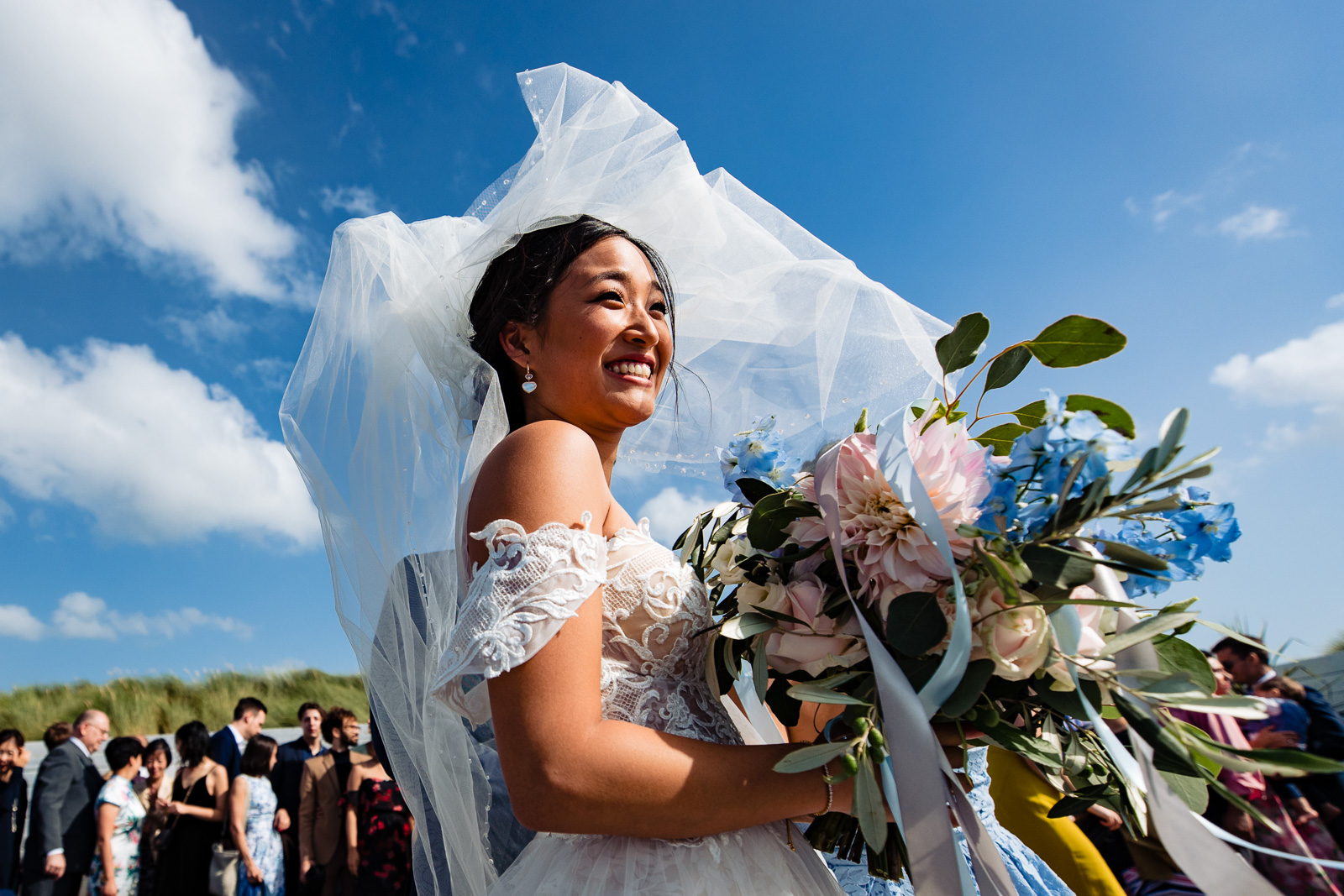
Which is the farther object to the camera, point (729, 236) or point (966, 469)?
point (729, 236)

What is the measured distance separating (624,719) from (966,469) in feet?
2.40

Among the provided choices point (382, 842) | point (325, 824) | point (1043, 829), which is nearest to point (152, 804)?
point (325, 824)

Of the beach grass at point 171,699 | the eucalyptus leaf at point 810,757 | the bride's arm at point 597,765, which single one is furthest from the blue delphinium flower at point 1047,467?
the beach grass at point 171,699

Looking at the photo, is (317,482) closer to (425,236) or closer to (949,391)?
(425,236)

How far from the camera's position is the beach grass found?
9.88 meters

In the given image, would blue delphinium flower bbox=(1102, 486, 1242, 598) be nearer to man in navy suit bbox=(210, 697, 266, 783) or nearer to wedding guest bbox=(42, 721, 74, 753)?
man in navy suit bbox=(210, 697, 266, 783)

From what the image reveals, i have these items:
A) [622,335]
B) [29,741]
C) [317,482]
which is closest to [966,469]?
[622,335]

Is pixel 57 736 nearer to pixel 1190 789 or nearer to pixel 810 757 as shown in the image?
pixel 810 757

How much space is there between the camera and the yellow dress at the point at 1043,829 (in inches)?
118

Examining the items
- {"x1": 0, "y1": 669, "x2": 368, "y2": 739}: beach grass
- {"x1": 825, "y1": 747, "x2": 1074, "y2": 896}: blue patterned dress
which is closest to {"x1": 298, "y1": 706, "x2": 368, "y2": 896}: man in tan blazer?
{"x1": 0, "y1": 669, "x2": 368, "y2": 739}: beach grass

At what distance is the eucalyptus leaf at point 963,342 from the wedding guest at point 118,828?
6828 millimetres

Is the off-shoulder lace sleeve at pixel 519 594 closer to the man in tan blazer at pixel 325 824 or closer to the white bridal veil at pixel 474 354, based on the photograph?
the white bridal veil at pixel 474 354

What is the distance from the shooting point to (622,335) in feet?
5.93

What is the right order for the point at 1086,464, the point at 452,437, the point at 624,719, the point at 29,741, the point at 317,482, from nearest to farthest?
the point at 1086,464, the point at 624,719, the point at 317,482, the point at 452,437, the point at 29,741
